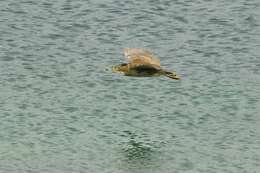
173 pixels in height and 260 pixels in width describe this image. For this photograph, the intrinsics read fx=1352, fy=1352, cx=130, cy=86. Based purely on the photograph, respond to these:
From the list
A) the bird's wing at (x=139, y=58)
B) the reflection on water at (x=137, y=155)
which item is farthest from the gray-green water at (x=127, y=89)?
the bird's wing at (x=139, y=58)

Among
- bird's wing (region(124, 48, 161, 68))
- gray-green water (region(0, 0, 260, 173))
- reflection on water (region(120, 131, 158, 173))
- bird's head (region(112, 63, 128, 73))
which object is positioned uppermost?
bird's wing (region(124, 48, 161, 68))

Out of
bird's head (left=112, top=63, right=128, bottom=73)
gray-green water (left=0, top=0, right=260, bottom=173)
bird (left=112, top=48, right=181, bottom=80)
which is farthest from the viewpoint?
bird's head (left=112, top=63, right=128, bottom=73)

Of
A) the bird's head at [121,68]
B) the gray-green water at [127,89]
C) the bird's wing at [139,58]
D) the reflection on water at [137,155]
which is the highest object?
the bird's wing at [139,58]

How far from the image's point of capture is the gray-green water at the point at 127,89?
31328 millimetres

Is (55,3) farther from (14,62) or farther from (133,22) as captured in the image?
(14,62)

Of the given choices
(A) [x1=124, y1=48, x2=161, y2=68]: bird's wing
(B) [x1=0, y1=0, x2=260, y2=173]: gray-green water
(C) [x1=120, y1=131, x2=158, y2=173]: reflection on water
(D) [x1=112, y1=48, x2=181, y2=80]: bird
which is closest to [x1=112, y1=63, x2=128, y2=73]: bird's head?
→ (D) [x1=112, y1=48, x2=181, y2=80]: bird

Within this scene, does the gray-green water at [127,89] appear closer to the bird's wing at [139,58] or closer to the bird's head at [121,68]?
the bird's head at [121,68]

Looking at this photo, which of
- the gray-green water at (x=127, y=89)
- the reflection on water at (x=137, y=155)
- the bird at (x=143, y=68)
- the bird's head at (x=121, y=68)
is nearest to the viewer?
the reflection on water at (x=137, y=155)

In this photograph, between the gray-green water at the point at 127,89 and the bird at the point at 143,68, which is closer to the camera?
the gray-green water at the point at 127,89

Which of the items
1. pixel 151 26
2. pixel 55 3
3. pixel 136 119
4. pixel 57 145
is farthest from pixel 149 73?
pixel 55 3

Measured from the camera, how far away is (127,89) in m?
35.9

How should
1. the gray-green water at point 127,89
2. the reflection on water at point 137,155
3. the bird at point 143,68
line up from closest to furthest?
the reflection on water at point 137,155 → the gray-green water at point 127,89 → the bird at point 143,68

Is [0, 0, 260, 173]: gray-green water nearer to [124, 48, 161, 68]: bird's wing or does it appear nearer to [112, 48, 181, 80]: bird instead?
[112, 48, 181, 80]: bird

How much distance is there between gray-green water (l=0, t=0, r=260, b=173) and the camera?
31.3 meters
